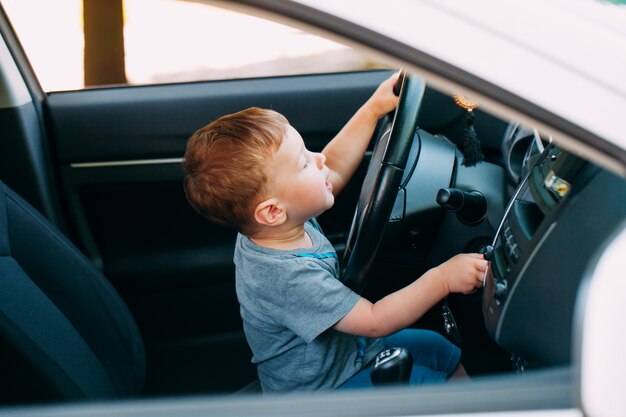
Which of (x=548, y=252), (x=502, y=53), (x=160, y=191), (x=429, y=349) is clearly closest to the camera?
(x=502, y=53)

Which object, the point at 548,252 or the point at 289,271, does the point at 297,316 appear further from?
the point at 548,252

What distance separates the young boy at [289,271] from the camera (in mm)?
1342

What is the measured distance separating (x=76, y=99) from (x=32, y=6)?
0.26 m

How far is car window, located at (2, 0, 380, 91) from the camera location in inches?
81.0

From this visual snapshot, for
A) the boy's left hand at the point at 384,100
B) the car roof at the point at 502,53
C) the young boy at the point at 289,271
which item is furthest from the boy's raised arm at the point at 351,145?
the car roof at the point at 502,53

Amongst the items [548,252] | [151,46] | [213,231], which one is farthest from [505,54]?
[151,46]

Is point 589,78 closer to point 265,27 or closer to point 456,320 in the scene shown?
point 456,320

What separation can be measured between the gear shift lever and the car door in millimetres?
838

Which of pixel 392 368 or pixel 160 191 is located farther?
pixel 160 191

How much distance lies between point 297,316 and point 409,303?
195 millimetres

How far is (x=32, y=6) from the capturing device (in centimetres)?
201

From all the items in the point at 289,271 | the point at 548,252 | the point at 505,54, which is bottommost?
the point at 289,271

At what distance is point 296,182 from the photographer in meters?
1.40

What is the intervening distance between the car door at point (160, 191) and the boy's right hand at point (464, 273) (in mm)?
822
